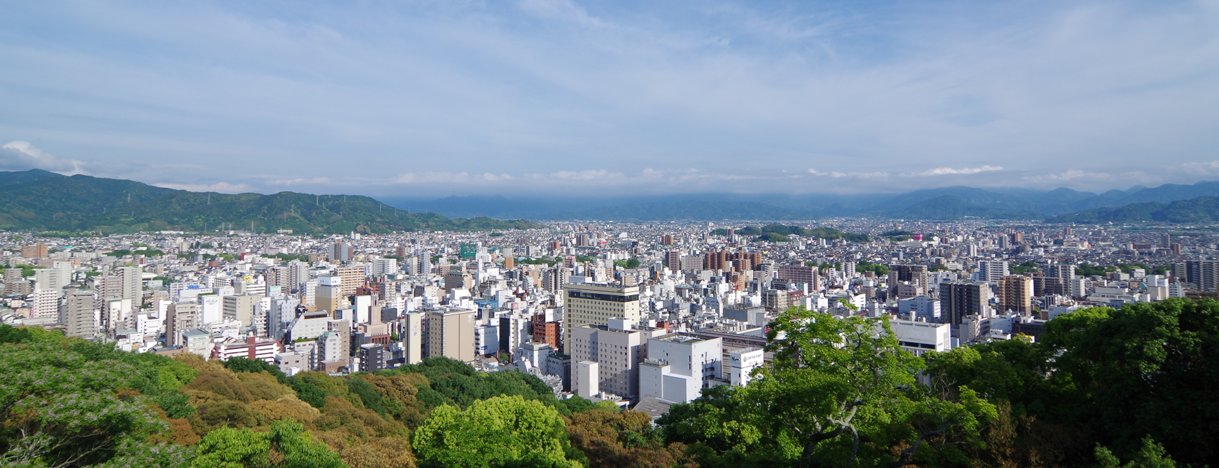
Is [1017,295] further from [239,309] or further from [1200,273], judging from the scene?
[239,309]

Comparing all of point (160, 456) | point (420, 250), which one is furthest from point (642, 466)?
point (420, 250)

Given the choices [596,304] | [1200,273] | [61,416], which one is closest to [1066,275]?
[1200,273]

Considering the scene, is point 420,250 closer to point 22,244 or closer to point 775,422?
point 22,244

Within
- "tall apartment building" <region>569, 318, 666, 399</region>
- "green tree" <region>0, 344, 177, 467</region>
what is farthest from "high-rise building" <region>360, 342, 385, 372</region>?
"green tree" <region>0, 344, 177, 467</region>

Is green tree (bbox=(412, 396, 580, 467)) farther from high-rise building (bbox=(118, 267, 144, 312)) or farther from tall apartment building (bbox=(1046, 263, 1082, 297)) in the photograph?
high-rise building (bbox=(118, 267, 144, 312))

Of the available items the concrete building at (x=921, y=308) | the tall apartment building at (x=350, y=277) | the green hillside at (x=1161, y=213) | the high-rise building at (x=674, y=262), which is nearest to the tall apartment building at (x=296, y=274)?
the tall apartment building at (x=350, y=277)
